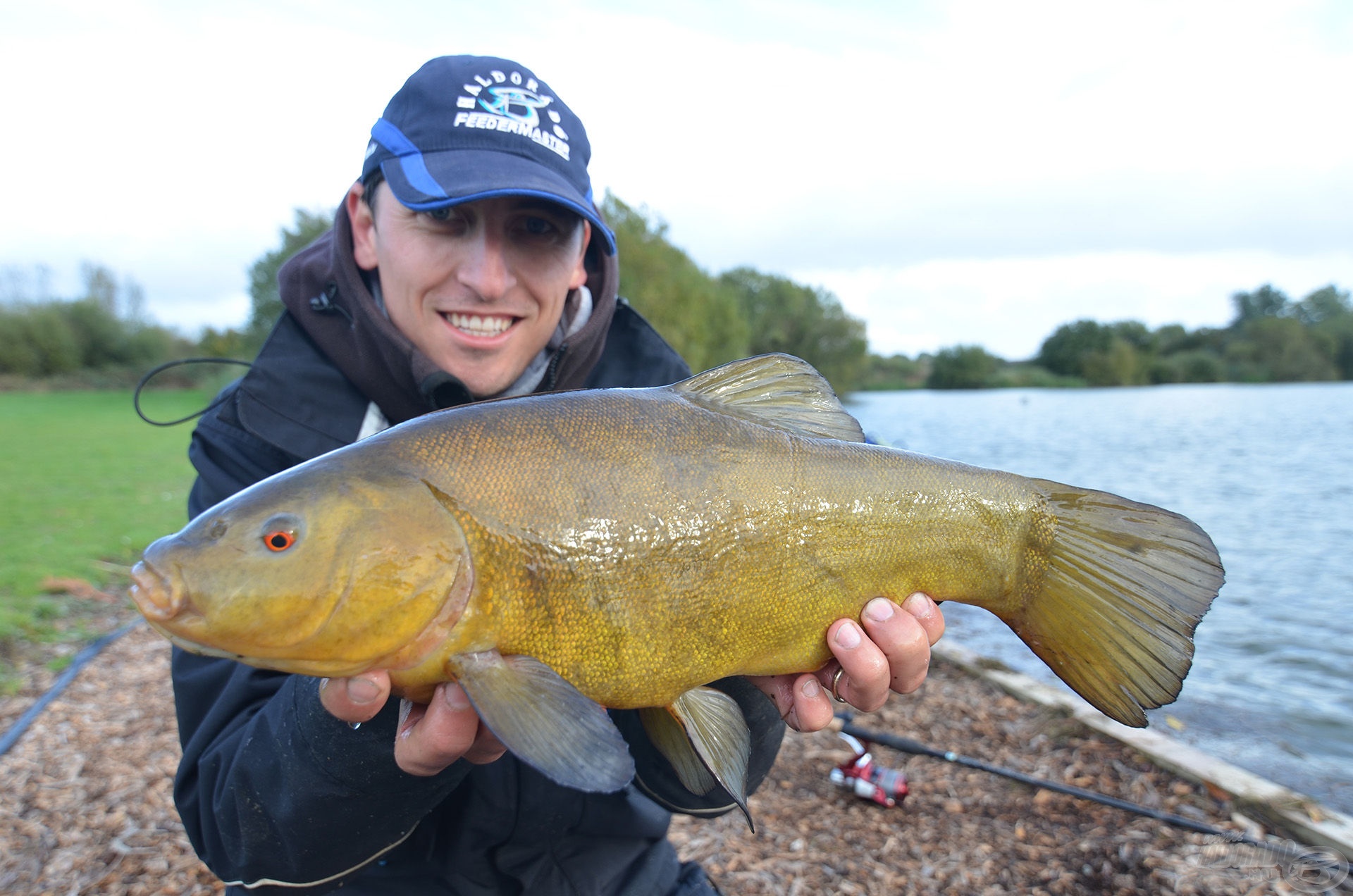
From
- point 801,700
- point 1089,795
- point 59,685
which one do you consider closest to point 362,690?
point 801,700

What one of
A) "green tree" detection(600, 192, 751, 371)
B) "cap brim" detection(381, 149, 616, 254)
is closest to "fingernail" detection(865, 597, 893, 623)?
"cap brim" detection(381, 149, 616, 254)

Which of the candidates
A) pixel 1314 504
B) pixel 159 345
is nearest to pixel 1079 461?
pixel 1314 504

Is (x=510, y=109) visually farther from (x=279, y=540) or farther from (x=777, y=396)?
(x=279, y=540)

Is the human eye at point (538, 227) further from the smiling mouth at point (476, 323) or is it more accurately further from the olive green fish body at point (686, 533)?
the olive green fish body at point (686, 533)

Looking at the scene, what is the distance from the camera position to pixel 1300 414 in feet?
110

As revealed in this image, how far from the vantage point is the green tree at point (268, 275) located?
135ft

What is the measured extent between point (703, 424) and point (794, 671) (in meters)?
0.63

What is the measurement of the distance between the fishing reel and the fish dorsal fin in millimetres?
2392

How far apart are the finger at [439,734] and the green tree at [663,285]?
2487 cm

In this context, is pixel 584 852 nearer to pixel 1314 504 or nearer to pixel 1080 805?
pixel 1080 805

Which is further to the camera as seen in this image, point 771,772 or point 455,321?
point 771,772

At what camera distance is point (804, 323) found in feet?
186

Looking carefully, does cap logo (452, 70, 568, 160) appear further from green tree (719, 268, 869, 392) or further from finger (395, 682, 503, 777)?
green tree (719, 268, 869, 392)

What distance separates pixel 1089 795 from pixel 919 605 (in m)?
2.30
